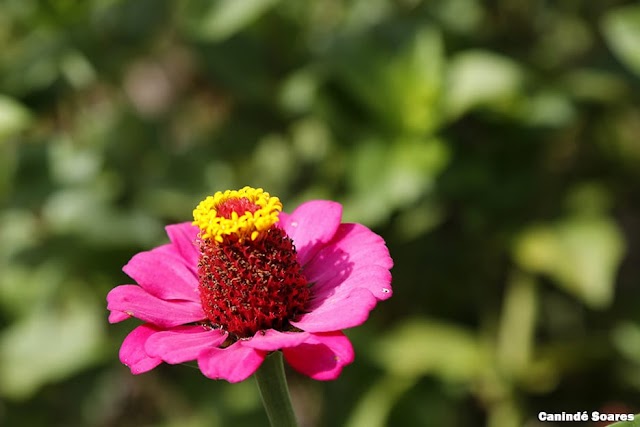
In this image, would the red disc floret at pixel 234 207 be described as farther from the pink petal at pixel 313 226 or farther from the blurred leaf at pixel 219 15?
the blurred leaf at pixel 219 15

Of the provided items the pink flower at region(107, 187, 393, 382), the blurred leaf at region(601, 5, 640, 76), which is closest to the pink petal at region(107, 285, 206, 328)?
the pink flower at region(107, 187, 393, 382)

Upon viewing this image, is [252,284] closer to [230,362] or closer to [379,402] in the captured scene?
[230,362]

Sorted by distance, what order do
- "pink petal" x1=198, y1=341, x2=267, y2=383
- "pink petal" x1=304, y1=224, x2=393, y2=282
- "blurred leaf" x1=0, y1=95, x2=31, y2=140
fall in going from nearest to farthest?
"pink petal" x1=198, y1=341, x2=267, y2=383
"pink petal" x1=304, y1=224, x2=393, y2=282
"blurred leaf" x1=0, y1=95, x2=31, y2=140

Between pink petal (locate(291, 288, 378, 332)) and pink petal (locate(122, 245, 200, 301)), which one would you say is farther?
pink petal (locate(122, 245, 200, 301))

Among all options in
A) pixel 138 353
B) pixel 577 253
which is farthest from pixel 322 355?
pixel 577 253

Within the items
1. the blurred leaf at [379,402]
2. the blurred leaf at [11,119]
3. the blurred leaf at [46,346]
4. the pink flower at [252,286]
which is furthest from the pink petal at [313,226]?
the blurred leaf at [46,346]

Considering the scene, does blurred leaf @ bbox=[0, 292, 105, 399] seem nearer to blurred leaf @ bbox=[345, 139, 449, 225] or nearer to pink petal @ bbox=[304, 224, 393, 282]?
blurred leaf @ bbox=[345, 139, 449, 225]
